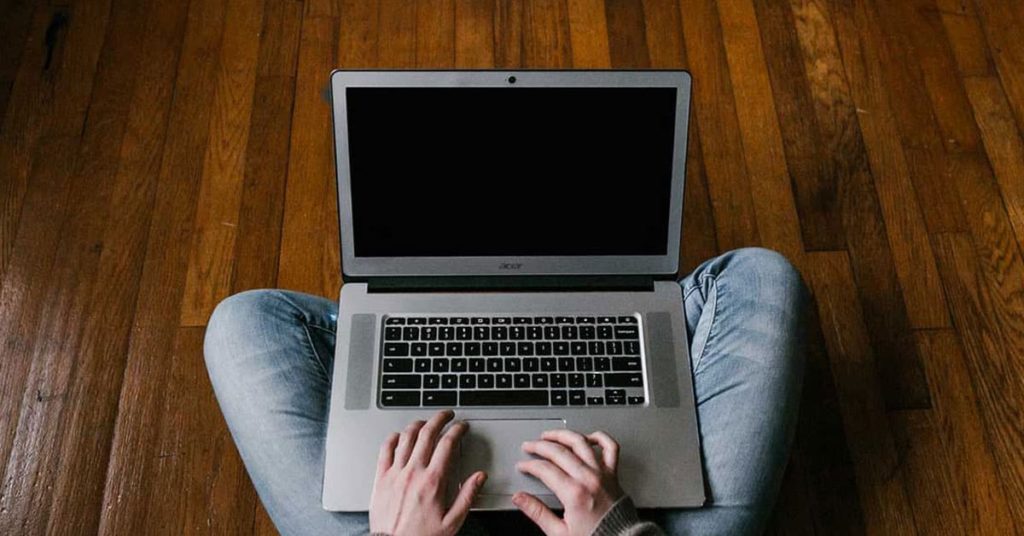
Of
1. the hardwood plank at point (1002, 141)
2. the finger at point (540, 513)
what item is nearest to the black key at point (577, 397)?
the finger at point (540, 513)

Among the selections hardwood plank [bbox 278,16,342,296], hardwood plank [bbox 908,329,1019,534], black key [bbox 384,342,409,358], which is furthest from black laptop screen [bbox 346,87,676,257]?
hardwood plank [bbox 908,329,1019,534]

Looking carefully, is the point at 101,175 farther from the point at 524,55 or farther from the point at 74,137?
the point at 524,55

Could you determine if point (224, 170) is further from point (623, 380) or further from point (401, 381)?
point (623, 380)

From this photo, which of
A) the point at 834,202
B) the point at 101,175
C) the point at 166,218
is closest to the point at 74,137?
the point at 101,175

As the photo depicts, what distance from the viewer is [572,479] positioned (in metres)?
0.98

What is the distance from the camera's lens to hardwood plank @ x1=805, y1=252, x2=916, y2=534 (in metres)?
1.33

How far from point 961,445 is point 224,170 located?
1.24m

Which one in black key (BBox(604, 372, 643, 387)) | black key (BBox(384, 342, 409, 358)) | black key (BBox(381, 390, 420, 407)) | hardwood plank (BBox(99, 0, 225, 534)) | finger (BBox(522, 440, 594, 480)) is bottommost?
hardwood plank (BBox(99, 0, 225, 534))

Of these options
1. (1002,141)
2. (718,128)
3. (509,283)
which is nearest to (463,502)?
(509,283)

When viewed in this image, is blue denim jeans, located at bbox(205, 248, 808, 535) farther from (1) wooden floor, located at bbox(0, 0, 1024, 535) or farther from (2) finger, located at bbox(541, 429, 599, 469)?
(1) wooden floor, located at bbox(0, 0, 1024, 535)

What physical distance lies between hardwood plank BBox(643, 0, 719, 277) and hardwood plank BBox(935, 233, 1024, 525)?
0.38m

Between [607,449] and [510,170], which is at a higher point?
[510,170]

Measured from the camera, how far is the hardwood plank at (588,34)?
171 cm

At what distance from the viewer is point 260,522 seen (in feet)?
4.29
